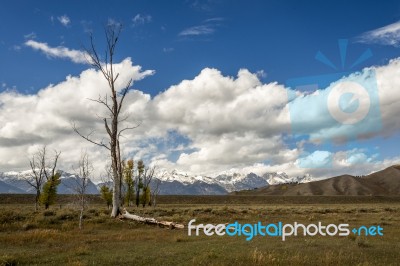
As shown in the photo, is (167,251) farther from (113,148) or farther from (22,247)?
(113,148)

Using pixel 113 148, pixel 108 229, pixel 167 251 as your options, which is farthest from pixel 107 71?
pixel 167 251

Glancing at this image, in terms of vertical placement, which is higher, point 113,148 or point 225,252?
point 113,148

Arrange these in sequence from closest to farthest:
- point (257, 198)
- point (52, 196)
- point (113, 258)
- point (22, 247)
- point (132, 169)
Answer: point (113, 258), point (22, 247), point (52, 196), point (132, 169), point (257, 198)

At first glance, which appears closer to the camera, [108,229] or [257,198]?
[108,229]

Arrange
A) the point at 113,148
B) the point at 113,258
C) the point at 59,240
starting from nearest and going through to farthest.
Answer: the point at 113,258 → the point at 59,240 → the point at 113,148

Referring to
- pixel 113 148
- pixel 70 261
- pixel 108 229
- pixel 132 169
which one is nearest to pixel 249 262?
pixel 70 261

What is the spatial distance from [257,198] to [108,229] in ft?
459

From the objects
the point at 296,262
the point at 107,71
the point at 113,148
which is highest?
the point at 107,71

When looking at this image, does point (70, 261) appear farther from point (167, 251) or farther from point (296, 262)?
point (296, 262)

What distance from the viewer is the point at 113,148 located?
32094 mm

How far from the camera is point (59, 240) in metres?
21.2

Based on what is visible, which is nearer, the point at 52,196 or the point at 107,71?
the point at 107,71

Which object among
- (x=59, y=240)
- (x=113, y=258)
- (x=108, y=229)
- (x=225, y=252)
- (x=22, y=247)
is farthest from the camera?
(x=108, y=229)

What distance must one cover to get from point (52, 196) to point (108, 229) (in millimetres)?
38054
